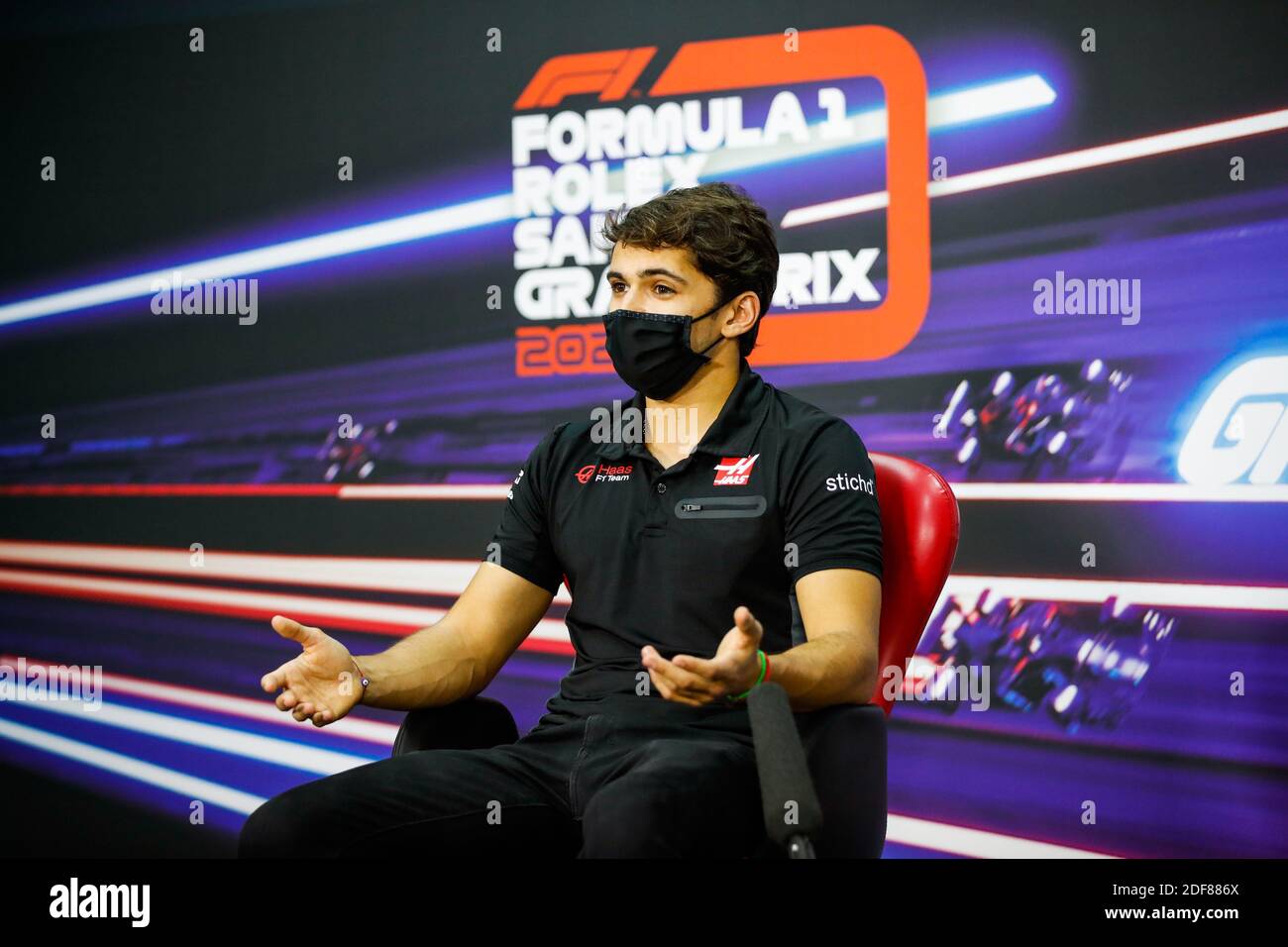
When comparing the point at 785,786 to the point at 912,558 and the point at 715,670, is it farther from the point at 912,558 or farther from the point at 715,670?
the point at 912,558

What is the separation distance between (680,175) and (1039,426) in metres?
1.23

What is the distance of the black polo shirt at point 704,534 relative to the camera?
197 cm

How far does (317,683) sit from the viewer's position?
1.91m

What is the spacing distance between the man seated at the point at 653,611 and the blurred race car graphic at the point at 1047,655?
4.16 feet

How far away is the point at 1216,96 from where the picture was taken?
10.3 feet

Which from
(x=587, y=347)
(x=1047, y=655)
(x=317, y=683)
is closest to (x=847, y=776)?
(x=317, y=683)

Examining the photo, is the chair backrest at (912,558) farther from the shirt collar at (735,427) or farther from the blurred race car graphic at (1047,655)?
the blurred race car graphic at (1047,655)

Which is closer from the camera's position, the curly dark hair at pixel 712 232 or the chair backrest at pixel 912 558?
the chair backrest at pixel 912 558

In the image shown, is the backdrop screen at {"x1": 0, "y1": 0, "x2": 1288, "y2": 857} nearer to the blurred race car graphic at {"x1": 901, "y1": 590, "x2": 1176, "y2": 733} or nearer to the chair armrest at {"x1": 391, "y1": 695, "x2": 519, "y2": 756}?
the blurred race car graphic at {"x1": 901, "y1": 590, "x2": 1176, "y2": 733}

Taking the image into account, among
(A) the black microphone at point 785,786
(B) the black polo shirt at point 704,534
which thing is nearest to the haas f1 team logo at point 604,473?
(B) the black polo shirt at point 704,534

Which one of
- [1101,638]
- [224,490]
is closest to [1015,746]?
[1101,638]

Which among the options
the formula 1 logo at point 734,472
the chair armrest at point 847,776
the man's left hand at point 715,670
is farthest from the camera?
the formula 1 logo at point 734,472

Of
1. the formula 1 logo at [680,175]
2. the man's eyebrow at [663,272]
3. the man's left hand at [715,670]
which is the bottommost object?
the man's left hand at [715,670]
